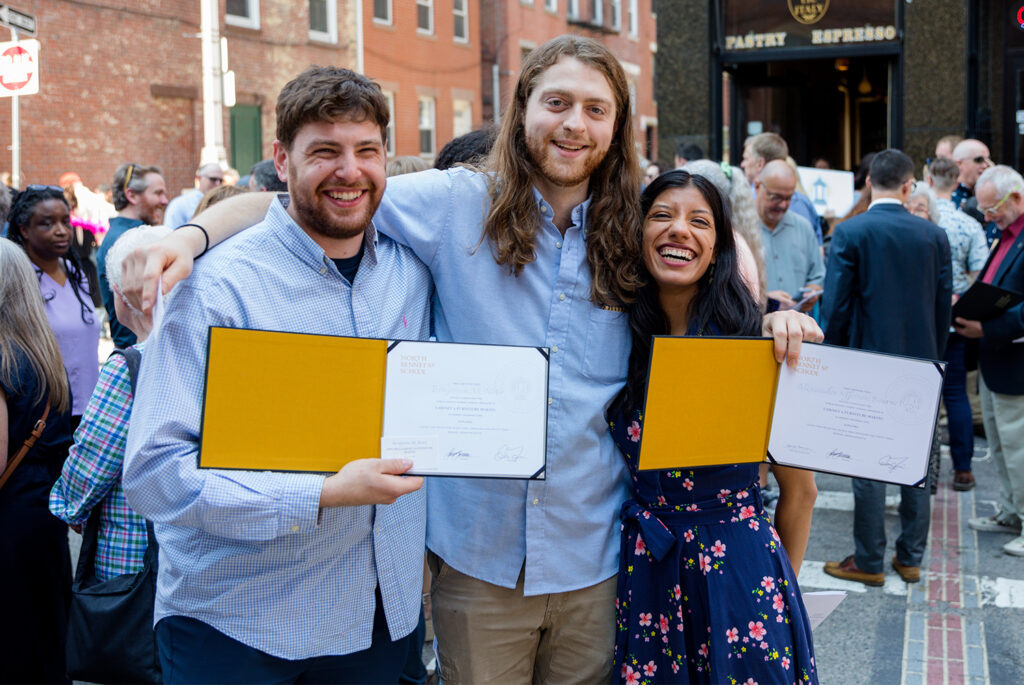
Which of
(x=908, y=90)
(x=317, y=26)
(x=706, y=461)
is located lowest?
(x=706, y=461)

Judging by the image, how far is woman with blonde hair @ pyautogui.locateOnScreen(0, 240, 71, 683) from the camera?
327cm

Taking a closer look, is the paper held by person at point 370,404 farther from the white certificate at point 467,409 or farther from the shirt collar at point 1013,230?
the shirt collar at point 1013,230

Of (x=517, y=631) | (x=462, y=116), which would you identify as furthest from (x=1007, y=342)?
(x=462, y=116)

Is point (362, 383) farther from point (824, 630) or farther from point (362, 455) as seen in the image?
point (824, 630)

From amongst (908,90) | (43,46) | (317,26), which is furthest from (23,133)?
(908,90)

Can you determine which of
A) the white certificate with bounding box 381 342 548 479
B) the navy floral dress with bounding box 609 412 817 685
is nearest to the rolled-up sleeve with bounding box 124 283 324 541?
the white certificate with bounding box 381 342 548 479

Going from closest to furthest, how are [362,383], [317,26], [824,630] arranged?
[362,383], [824,630], [317,26]

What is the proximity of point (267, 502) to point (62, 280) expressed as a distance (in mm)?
3634

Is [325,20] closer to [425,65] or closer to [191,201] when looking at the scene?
[425,65]

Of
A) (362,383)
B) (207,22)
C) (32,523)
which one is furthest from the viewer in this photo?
(207,22)

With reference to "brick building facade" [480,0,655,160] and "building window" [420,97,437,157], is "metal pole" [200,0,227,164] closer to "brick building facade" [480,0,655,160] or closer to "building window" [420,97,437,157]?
"brick building facade" [480,0,655,160]

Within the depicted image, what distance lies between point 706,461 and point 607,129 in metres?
0.93

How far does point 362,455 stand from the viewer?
2.08 m

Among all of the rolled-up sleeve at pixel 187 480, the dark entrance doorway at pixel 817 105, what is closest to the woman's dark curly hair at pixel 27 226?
the rolled-up sleeve at pixel 187 480
